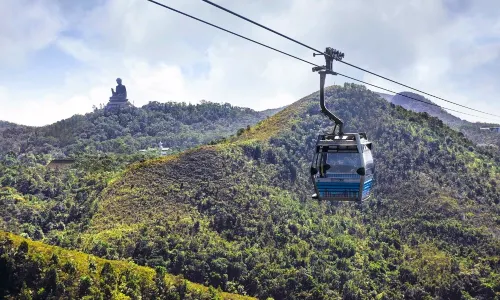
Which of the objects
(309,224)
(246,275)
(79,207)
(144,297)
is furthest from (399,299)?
(79,207)

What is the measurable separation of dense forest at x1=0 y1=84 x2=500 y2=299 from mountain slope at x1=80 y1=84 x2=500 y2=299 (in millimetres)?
221

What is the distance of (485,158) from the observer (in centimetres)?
11906

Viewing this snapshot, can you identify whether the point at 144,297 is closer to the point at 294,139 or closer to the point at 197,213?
the point at 197,213

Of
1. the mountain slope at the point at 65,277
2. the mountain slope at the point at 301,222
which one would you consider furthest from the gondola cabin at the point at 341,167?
the mountain slope at the point at 301,222

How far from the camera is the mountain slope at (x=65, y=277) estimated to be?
52125 millimetres

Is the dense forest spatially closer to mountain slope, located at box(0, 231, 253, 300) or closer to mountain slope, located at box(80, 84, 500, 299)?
mountain slope, located at box(80, 84, 500, 299)

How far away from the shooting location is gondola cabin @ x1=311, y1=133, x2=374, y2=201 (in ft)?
71.8

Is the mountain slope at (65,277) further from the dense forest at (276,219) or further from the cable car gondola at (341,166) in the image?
the cable car gondola at (341,166)

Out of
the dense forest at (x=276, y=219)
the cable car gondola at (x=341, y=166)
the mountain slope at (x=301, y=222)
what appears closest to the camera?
the cable car gondola at (x=341, y=166)

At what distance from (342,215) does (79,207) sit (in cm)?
4616

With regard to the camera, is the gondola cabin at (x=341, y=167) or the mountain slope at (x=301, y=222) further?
the mountain slope at (x=301, y=222)

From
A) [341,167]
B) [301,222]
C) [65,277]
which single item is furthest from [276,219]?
[341,167]

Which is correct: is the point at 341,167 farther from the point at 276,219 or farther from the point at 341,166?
the point at 276,219

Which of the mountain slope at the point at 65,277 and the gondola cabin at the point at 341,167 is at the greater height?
the gondola cabin at the point at 341,167
